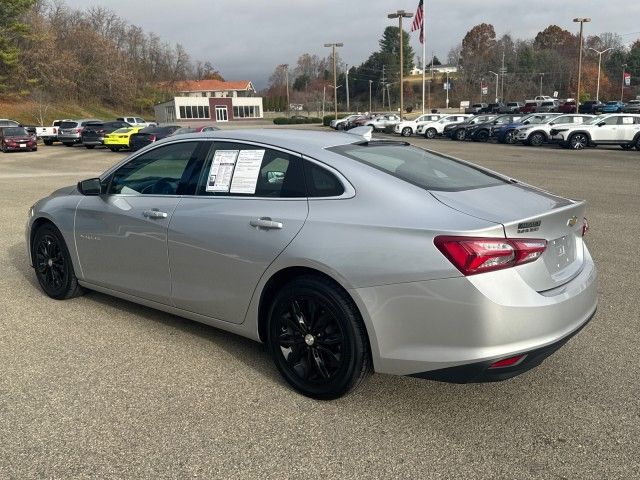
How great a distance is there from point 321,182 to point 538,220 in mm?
1237

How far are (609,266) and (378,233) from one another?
441 centimetres

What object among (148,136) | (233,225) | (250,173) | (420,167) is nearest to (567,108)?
(148,136)

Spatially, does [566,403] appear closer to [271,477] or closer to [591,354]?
[591,354]

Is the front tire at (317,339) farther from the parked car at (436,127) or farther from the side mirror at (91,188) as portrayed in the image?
the parked car at (436,127)

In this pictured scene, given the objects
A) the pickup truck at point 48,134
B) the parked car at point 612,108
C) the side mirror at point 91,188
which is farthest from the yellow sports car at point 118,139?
the parked car at point 612,108

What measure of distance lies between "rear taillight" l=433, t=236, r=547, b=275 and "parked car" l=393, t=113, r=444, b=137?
43.4m

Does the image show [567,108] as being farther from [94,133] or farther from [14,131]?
[14,131]

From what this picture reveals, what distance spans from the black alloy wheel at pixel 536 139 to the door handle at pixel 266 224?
3127cm

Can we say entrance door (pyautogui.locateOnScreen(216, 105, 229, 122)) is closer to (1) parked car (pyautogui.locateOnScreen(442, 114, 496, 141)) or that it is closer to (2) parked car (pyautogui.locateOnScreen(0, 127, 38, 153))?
(1) parked car (pyautogui.locateOnScreen(442, 114, 496, 141))

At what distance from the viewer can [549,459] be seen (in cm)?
281

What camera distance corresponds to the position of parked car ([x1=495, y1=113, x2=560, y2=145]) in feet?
111

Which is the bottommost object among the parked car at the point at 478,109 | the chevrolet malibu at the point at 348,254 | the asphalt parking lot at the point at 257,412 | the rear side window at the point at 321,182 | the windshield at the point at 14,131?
the asphalt parking lot at the point at 257,412

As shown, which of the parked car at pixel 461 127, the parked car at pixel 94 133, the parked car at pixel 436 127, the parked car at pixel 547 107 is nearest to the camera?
the parked car at pixel 94 133

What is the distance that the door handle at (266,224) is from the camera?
3.43 meters
